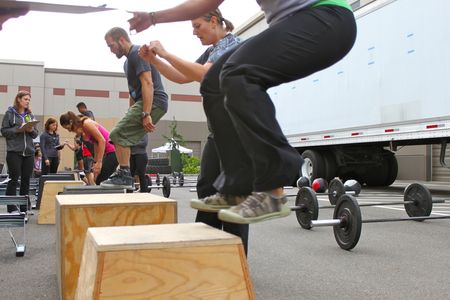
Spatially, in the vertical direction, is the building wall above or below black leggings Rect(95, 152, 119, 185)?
above

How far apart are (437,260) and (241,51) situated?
9.26 ft

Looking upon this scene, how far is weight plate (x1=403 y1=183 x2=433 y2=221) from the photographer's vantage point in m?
5.86

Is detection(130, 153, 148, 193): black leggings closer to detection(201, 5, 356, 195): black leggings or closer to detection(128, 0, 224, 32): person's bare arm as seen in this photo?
detection(128, 0, 224, 32): person's bare arm

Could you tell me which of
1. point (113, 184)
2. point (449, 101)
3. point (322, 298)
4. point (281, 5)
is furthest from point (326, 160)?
point (281, 5)

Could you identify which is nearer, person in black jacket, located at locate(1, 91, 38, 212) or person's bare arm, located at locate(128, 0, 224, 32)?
person's bare arm, located at locate(128, 0, 224, 32)

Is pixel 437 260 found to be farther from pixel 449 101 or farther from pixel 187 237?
pixel 449 101

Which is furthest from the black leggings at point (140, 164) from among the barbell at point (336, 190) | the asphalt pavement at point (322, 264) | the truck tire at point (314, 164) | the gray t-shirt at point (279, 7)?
the truck tire at point (314, 164)

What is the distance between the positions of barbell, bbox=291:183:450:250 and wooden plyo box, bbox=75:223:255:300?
2.71 m

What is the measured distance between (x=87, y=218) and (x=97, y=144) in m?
3.52

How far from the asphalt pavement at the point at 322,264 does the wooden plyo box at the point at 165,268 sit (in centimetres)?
116

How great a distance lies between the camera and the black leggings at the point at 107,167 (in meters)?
6.21

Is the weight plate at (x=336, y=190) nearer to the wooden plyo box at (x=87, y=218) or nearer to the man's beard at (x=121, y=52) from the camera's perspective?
the man's beard at (x=121, y=52)

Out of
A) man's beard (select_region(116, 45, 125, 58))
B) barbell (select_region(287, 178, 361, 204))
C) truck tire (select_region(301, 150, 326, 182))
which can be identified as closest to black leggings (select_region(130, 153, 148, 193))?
man's beard (select_region(116, 45, 125, 58))

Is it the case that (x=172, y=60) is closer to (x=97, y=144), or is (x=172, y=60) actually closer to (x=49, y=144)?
(x=97, y=144)
